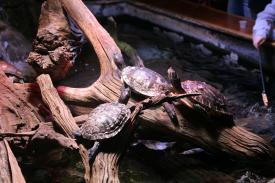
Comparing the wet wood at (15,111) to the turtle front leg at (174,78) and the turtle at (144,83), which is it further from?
the turtle front leg at (174,78)

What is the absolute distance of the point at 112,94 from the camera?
352 cm

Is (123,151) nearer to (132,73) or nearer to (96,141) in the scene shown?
(96,141)

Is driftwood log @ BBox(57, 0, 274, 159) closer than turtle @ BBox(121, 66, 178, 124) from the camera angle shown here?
Yes

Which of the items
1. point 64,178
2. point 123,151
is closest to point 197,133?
point 123,151

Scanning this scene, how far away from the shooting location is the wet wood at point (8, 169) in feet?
7.86

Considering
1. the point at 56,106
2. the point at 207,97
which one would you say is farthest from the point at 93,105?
the point at 207,97

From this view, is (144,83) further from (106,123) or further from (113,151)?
(113,151)

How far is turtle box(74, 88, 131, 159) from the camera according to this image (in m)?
2.89

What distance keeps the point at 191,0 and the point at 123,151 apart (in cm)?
565

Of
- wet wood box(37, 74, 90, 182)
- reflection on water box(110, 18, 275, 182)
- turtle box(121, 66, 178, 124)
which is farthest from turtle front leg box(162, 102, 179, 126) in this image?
wet wood box(37, 74, 90, 182)

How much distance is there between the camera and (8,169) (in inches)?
98.4

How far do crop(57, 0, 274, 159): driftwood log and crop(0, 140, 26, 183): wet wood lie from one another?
1.12m

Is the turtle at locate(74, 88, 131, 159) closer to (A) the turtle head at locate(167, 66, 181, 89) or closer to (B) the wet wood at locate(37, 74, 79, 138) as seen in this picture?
(B) the wet wood at locate(37, 74, 79, 138)

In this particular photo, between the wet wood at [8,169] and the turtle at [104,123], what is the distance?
561 millimetres
